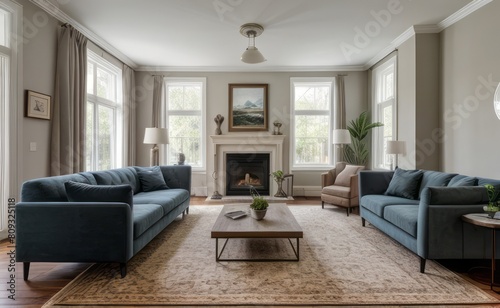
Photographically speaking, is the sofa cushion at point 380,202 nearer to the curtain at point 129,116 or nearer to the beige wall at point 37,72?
→ the beige wall at point 37,72

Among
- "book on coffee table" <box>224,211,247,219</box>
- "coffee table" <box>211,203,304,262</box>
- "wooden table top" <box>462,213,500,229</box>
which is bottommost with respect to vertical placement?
"coffee table" <box>211,203,304,262</box>

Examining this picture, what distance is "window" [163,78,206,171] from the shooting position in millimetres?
6492

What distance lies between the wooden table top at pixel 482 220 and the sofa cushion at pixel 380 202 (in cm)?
94

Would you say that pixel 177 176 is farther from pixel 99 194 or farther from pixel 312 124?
pixel 312 124

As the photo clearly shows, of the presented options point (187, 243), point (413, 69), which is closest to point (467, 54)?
point (413, 69)

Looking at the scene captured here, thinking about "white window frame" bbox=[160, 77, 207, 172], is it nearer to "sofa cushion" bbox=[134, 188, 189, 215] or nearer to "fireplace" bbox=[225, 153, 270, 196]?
"fireplace" bbox=[225, 153, 270, 196]

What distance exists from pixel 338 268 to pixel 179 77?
213 inches

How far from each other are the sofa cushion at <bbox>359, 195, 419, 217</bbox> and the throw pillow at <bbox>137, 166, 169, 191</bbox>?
3047mm

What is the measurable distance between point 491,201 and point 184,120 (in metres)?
5.66

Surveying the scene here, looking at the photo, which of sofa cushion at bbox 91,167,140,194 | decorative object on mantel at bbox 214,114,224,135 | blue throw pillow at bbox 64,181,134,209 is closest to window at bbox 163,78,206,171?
decorative object on mantel at bbox 214,114,224,135

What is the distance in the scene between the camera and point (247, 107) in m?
6.39

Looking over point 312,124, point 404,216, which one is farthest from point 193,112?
point 404,216

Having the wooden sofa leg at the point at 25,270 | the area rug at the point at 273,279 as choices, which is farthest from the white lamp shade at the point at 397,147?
the wooden sofa leg at the point at 25,270

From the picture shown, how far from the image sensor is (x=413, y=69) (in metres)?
4.41
